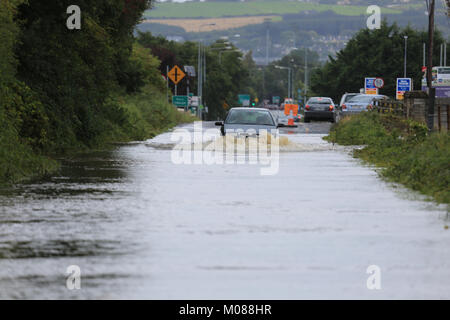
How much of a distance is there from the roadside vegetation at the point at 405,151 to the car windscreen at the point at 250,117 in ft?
11.1

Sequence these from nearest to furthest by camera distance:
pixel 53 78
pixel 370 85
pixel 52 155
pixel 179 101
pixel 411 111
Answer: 1. pixel 52 155
2. pixel 53 78
3. pixel 411 111
4. pixel 179 101
5. pixel 370 85

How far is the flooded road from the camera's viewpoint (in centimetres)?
1015

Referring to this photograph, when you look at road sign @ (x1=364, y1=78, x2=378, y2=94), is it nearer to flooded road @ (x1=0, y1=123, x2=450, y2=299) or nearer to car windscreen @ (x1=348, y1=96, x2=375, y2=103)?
car windscreen @ (x1=348, y1=96, x2=375, y2=103)

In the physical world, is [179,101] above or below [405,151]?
below

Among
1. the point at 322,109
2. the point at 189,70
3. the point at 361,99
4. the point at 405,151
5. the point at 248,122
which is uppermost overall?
the point at 189,70

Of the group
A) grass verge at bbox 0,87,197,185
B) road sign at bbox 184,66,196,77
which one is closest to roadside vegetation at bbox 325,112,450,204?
grass verge at bbox 0,87,197,185

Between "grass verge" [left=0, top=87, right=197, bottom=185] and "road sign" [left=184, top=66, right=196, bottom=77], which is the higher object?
"road sign" [left=184, top=66, right=196, bottom=77]

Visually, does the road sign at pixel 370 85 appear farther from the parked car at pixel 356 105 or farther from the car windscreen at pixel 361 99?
the parked car at pixel 356 105

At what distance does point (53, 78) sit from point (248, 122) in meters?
7.54

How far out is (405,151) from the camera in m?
27.3

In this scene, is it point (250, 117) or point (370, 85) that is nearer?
point (250, 117)

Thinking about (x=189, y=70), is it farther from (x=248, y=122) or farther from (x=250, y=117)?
(x=248, y=122)

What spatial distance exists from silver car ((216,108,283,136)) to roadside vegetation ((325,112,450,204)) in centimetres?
321

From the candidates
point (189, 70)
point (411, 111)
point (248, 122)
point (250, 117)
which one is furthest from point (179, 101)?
point (248, 122)
